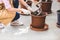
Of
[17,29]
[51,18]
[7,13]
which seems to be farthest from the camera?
[51,18]

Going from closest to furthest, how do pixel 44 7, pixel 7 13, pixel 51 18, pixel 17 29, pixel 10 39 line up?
1. pixel 10 39
2. pixel 7 13
3. pixel 17 29
4. pixel 51 18
5. pixel 44 7

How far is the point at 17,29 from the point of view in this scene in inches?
114

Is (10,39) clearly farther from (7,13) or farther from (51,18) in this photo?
(51,18)

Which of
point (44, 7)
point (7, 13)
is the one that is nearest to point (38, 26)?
point (7, 13)

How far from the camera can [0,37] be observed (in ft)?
8.45

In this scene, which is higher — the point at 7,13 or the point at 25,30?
the point at 7,13

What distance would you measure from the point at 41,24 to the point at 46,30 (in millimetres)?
140

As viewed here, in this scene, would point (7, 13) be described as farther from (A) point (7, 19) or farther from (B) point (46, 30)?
(B) point (46, 30)

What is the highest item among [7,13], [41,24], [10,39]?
[7,13]

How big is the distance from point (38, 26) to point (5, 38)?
2.01 ft

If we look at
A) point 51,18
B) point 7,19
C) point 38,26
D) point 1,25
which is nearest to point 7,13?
point 7,19

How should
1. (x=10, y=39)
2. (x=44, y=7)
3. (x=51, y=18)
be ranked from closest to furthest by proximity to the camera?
1. (x=10, y=39)
2. (x=51, y=18)
3. (x=44, y=7)

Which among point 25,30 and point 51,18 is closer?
point 25,30

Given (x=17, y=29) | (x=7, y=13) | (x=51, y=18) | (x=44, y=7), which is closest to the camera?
(x=7, y=13)
